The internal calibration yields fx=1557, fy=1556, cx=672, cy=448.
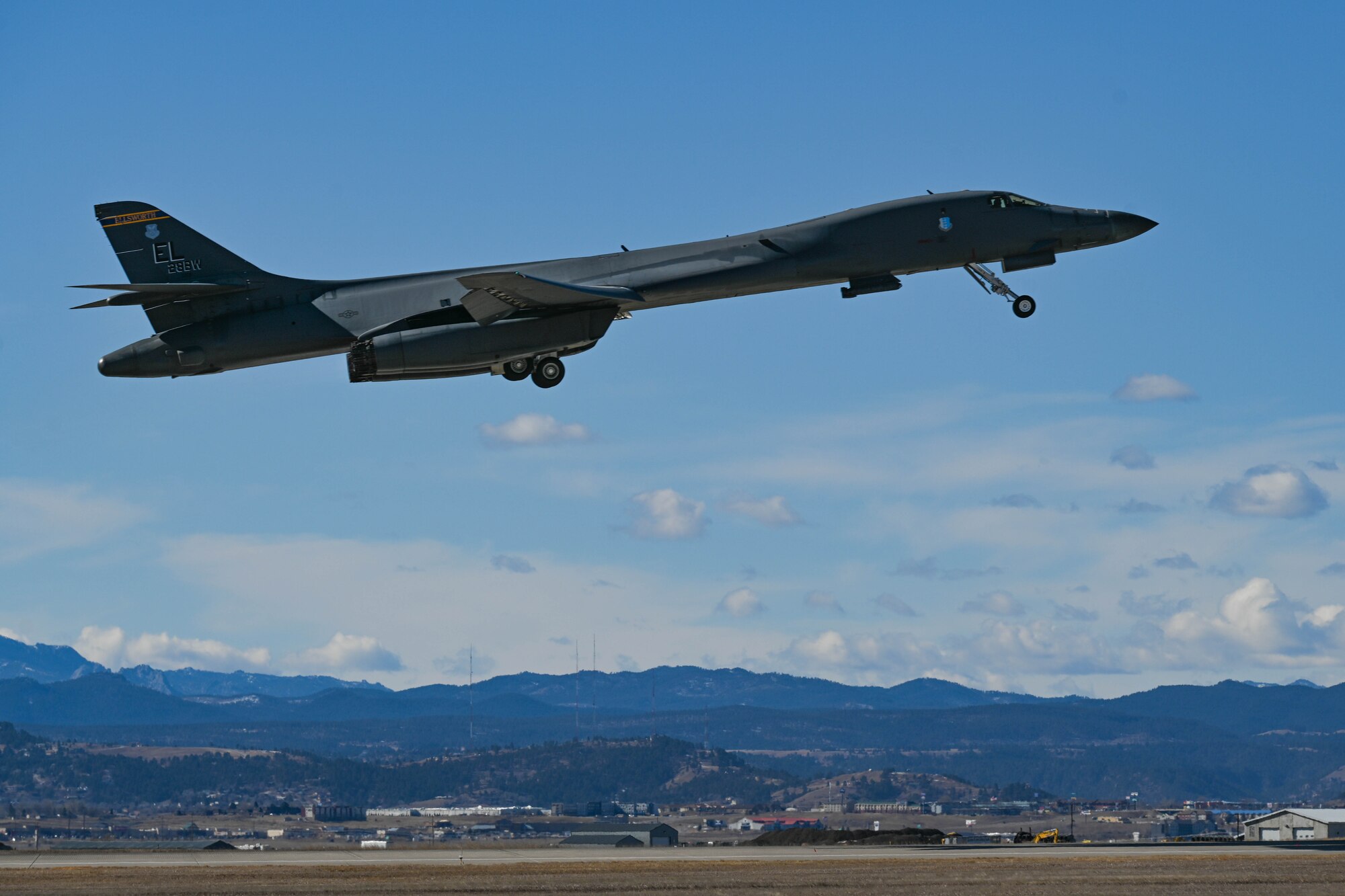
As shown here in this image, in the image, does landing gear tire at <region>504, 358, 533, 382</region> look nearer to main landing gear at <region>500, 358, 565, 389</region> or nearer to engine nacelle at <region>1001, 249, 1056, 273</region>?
main landing gear at <region>500, 358, 565, 389</region>

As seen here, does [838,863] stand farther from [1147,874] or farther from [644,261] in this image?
[644,261]

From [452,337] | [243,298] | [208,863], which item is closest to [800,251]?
[452,337]

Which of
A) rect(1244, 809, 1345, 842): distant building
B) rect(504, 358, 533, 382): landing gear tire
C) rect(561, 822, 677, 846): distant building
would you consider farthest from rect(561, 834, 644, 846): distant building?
rect(504, 358, 533, 382): landing gear tire

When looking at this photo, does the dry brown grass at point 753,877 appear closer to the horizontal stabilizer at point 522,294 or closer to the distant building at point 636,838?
the horizontal stabilizer at point 522,294

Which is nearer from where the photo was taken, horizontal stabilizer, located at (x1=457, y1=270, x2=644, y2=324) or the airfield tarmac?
the airfield tarmac

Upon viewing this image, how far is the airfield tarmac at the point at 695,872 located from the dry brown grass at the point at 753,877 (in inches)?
2.7

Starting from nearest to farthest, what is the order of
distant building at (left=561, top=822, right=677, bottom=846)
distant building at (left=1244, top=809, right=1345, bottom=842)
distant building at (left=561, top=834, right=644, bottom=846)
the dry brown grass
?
the dry brown grass → distant building at (left=561, top=834, right=644, bottom=846) → distant building at (left=561, top=822, right=677, bottom=846) → distant building at (left=1244, top=809, right=1345, bottom=842)

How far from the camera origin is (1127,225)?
44.8m

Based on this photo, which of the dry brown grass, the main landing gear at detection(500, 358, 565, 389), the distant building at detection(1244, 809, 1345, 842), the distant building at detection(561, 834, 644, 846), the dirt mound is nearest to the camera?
the dry brown grass

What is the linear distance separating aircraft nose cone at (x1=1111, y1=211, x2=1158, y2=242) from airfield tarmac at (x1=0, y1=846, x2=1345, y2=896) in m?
18.0

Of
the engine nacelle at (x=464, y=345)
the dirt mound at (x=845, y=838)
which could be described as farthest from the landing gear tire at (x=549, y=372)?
the dirt mound at (x=845, y=838)

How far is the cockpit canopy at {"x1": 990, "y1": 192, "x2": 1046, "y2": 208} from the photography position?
4400 cm

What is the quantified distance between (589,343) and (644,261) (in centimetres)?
275

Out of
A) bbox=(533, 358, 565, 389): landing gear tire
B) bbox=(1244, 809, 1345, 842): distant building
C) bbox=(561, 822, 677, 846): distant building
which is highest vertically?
bbox=(533, 358, 565, 389): landing gear tire
